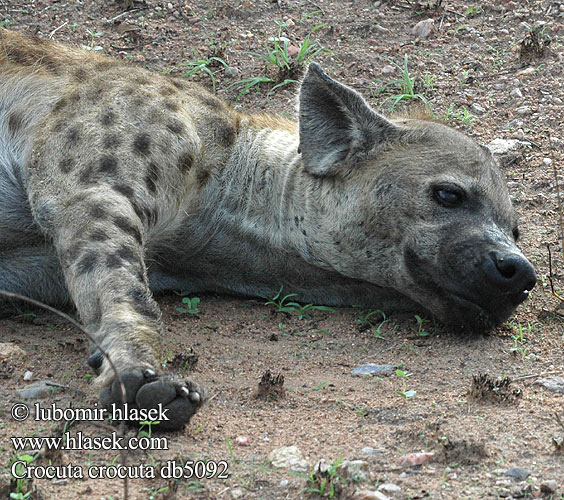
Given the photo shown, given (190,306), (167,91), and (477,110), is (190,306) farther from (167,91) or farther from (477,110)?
(477,110)

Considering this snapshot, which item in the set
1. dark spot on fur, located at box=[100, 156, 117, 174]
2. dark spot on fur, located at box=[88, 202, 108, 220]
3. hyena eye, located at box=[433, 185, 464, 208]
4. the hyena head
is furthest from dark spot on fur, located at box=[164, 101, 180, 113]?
hyena eye, located at box=[433, 185, 464, 208]

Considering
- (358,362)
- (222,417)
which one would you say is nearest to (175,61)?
(358,362)

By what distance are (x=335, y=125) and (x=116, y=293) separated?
1.28 meters

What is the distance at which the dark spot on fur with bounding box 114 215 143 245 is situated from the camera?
3307mm

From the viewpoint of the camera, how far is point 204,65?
5555 mm

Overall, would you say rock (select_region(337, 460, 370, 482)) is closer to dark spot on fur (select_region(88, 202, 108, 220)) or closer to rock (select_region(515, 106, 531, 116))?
dark spot on fur (select_region(88, 202, 108, 220))

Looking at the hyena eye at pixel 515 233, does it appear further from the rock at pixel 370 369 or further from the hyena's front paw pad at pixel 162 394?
the hyena's front paw pad at pixel 162 394

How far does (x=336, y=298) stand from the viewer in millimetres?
3988

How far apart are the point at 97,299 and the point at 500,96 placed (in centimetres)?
315

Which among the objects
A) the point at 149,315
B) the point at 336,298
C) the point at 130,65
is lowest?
the point at 336,298

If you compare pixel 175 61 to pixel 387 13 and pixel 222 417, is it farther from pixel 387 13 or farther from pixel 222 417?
pixel 222 417

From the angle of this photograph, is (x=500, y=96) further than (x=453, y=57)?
No

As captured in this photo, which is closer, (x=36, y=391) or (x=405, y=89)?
(x=36, y=391)

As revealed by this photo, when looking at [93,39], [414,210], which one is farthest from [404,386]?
[93,39]
